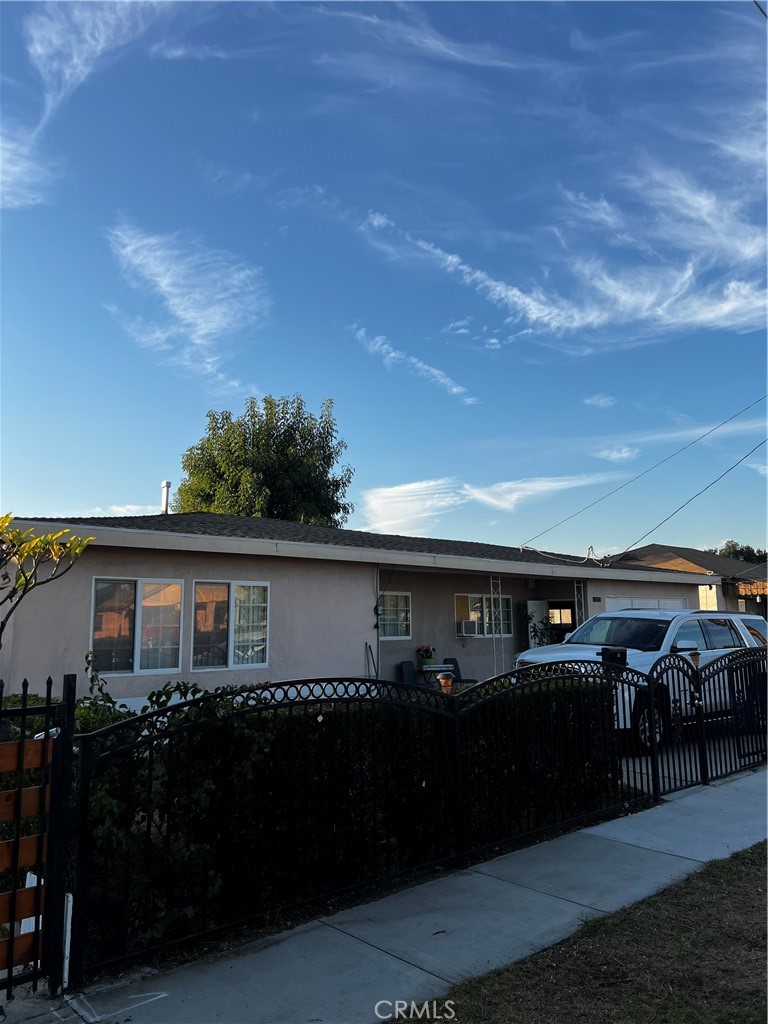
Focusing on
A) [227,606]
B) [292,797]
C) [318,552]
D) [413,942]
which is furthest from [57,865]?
[318,552]

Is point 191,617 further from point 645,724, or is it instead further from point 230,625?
point 645,724

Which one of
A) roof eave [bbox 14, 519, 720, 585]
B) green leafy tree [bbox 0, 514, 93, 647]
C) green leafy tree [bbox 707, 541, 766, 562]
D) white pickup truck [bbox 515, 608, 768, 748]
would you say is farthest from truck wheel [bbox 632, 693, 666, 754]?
green leafy tree [bbox 707, 541, 766, 562]

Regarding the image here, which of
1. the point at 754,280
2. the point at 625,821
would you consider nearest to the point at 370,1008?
the point at 625,821

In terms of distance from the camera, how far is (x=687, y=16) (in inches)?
359

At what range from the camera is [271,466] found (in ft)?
93.7

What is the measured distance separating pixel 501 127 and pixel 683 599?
576 inches

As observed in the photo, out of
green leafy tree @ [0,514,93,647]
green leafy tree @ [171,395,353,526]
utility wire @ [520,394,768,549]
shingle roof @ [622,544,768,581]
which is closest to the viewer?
green leafy tree @ [0,514,93,647]

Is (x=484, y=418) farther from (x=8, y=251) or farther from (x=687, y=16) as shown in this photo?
(x=8, y=251)

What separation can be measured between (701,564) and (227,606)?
74.7 ft

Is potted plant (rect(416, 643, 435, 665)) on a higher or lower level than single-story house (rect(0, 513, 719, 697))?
lower

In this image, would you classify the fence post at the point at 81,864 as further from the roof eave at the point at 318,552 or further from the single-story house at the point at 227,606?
the single-story house at the point at 227,606

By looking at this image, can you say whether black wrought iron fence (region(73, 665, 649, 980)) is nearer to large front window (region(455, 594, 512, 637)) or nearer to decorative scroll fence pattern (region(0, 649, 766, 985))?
decorative scroll fence pattern (region(0, 649, 766, 985))

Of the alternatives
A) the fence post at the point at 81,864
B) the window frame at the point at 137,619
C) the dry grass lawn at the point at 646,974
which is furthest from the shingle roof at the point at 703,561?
the fence post at the point at 81,864

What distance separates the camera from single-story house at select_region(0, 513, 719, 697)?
952 cm
